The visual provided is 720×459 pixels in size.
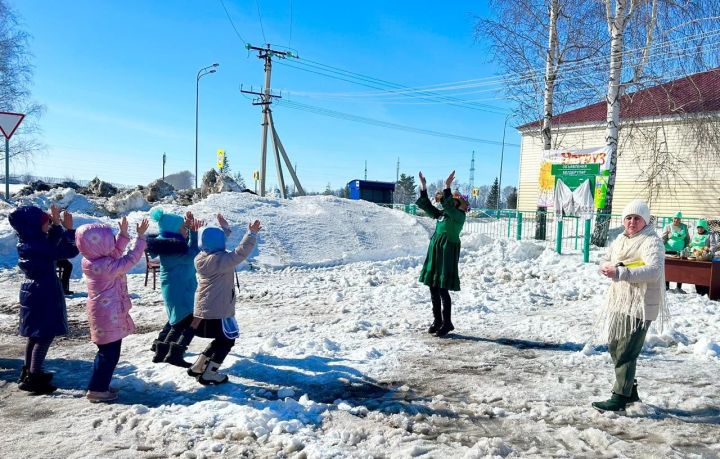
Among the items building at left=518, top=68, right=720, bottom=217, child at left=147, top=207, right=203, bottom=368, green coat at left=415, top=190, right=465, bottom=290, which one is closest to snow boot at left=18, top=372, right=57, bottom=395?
child at left=147, top=207, right=203, bottom=368

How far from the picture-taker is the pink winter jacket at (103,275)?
3.97 m

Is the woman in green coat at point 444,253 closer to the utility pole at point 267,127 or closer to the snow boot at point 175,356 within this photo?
the snow boot at point 175,356

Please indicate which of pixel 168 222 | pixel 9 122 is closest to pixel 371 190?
pixel 9 122

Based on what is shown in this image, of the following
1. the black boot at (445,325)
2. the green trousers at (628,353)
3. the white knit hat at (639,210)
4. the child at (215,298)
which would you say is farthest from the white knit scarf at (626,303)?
the child at (215,298)

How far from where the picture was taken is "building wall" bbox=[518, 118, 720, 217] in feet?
64.1

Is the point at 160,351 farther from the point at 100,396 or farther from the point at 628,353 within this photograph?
the point at 628,353

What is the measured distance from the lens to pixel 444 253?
6309 mm

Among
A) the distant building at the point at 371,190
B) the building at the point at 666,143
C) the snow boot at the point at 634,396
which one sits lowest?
the snow boot at the point at 634,396

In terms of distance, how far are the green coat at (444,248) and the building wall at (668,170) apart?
1453 centimetres

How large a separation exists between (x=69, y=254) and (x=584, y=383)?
15.7 ft

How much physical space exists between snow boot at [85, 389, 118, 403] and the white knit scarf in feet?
13.3

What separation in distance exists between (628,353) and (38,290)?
4881 mm

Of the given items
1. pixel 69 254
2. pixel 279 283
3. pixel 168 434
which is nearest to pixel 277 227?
pixel 279 283

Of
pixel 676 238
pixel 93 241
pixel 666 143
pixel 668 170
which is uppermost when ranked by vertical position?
pixel 666 143
